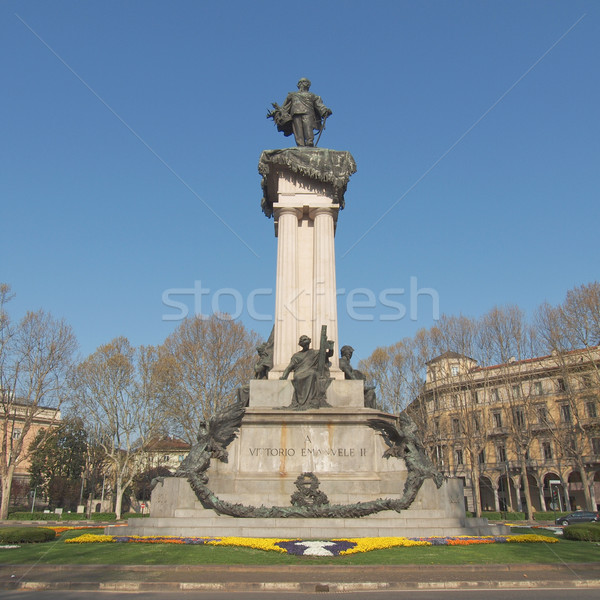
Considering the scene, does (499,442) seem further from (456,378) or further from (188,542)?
(188,542)

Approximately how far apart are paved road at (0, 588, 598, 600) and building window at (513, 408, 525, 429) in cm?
3389

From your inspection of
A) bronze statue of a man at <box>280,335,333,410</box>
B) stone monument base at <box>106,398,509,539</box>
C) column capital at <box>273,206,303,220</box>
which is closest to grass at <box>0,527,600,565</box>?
stone monument base at <box>106,398,509,539</box>

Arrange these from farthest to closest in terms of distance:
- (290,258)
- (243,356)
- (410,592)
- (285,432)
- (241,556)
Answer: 1. (243,356)
2. (290,258)
3. (285,432)
4. (241,556)
5. (410,592)

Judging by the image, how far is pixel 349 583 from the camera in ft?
26.9

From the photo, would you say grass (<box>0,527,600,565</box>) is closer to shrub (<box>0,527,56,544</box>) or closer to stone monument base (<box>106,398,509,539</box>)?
shrub (<box>0,527,56,544</box>)

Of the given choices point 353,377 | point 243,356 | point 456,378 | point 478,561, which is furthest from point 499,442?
point 478,561

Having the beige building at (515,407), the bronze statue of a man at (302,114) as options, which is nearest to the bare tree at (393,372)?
the beige building at (515,407)

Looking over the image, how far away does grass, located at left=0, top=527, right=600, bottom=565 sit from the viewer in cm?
952

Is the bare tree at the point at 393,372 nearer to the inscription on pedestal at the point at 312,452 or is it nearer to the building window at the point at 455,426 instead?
the building window at the point at 455,426

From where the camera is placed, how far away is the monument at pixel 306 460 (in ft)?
43.0

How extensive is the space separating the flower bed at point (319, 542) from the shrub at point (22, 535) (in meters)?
1.07

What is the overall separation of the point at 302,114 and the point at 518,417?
30293 mm

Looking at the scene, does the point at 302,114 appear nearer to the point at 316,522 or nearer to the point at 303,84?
the point at 303,84

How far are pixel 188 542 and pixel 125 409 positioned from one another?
31.6m
